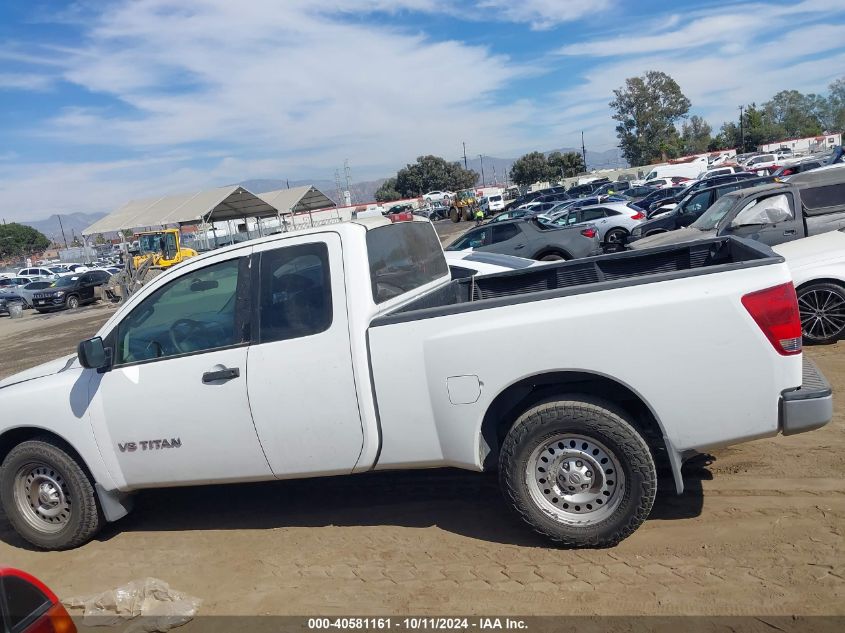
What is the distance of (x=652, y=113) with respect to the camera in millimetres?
95750

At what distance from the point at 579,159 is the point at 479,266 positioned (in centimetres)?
9130

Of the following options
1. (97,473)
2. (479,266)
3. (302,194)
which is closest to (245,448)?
(97,473)

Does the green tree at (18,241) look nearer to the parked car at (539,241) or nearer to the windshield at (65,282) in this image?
the windshield at (65,282)

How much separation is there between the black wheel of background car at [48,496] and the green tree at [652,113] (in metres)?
98.3

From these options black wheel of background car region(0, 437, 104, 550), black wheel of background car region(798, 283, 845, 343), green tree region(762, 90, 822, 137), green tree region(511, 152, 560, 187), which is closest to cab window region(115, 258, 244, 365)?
black wheel of background car region(0, 437, 104, 550)

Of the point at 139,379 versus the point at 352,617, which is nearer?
the point at 352,617

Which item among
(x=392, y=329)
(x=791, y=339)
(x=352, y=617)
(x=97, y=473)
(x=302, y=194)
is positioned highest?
(x=302, y=194)

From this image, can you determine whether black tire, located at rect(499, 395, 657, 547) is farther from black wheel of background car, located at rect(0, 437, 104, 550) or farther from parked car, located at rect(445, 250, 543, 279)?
parked car, located at rect(445, 250, 543, 279)

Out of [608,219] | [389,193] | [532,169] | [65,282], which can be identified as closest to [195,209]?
[65,282]

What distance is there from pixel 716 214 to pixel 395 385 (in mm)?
8826

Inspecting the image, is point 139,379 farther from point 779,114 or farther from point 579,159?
point 779,114

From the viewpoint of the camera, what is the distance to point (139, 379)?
4.62 m

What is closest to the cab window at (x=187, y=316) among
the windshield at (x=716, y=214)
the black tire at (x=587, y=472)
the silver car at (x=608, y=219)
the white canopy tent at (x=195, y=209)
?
the black tire at (x=587, y=472)

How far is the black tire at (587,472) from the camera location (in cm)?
→ 391
